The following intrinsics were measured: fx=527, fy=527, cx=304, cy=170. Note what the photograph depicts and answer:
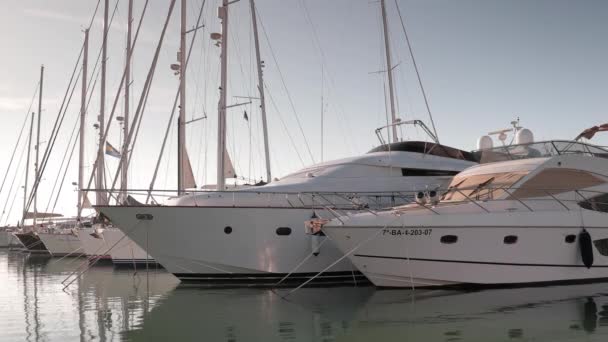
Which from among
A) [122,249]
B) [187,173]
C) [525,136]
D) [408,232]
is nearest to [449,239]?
[408,232]

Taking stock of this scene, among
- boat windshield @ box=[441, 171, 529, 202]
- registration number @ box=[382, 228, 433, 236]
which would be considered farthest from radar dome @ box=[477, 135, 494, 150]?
registration number @ box=[382, 228, 433, 236]

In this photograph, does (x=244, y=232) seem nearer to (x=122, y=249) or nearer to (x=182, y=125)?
(x=182, y=125)

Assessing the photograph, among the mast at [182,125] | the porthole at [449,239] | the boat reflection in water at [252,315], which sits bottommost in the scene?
the boat reflection in water at [252,315]

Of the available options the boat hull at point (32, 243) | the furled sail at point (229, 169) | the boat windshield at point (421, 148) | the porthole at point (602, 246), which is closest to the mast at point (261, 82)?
the furled sail at point (229, 169)

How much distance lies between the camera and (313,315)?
406 inches

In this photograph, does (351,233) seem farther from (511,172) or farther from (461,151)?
(461,151)

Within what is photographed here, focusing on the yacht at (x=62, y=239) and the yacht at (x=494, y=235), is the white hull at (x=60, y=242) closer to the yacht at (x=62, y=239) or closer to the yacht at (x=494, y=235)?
the yacht at (x=62, y=239)

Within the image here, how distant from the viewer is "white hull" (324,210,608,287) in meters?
11.9

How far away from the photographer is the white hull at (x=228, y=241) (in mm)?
14375

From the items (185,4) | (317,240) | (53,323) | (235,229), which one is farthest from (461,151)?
(53,323)

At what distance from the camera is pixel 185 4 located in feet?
71.4

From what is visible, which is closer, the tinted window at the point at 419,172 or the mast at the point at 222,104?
the tinted window at the point at 419,172

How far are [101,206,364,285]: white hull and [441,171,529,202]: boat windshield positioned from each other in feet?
12.4

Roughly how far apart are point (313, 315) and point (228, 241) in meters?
4.79
